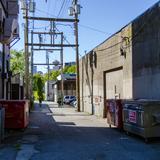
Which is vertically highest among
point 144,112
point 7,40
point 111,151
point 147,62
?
point 7,40

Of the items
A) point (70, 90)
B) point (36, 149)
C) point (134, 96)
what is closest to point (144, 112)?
point (36, 149)

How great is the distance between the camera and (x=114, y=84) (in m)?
28.2

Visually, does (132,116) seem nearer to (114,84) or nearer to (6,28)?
(6,28)

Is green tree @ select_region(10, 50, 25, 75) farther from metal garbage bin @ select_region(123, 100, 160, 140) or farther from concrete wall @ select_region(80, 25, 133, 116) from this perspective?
metal garbage bin @ select_region(123, 100, 160, 140)

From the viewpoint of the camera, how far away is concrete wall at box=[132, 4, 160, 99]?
747 inches

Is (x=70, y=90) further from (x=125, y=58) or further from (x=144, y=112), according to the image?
(x=144, y=112)

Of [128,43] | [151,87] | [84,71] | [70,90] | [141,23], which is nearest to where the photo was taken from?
[151,87]

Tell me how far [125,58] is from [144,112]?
8.97 m

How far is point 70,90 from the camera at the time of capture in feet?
275

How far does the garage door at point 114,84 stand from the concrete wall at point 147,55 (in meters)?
3.96

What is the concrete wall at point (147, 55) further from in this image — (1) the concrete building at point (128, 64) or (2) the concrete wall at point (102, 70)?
(2) the concrete wall at point (102, 70)

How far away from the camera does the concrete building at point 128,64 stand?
19422 mm

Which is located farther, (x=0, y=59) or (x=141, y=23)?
(x=0, y=59)

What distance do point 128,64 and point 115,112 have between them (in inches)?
160
